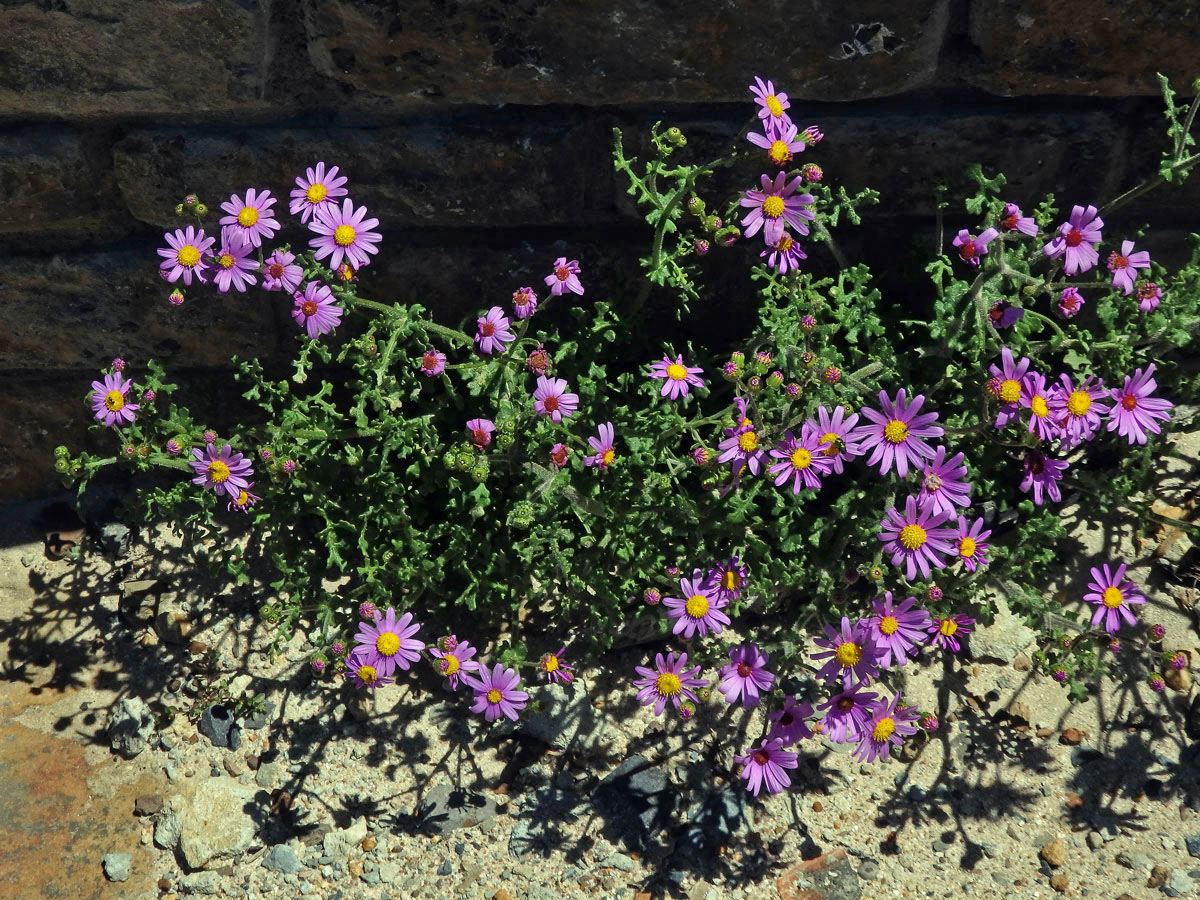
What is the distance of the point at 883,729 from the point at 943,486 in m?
0.76

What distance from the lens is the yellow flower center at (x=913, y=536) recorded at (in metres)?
2.93

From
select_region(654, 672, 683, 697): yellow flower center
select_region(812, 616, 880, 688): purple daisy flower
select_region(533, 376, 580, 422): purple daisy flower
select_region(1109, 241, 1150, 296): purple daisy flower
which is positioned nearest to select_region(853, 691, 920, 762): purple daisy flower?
select_region(812, 616, 880, 688): purple daisy flower

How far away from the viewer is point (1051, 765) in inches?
132

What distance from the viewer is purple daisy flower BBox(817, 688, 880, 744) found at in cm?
303

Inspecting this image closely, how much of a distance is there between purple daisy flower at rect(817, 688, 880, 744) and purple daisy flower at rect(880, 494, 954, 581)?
1.32 ft

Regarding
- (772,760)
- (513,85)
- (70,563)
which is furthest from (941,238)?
(70,563)

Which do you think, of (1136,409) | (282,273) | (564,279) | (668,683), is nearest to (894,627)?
(668,683)

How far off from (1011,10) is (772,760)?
228 cm

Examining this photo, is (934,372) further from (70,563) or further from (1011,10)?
(70,563)

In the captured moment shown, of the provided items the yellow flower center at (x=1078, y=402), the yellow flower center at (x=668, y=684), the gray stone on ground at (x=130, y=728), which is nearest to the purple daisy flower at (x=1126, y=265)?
the yellow flower center at (x=1078, y=402)

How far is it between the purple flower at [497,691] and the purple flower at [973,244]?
1.88 metres

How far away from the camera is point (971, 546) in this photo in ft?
9.91

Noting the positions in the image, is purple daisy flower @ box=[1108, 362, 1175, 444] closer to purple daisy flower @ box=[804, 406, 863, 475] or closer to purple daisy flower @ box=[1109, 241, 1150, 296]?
purple daisy flower @ box=[1109, 241, 1150, 296]

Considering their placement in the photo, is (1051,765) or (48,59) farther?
(1051,765)
